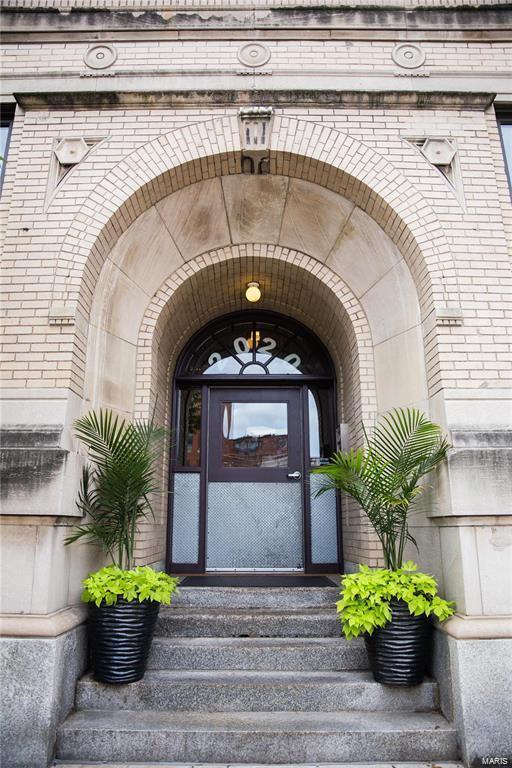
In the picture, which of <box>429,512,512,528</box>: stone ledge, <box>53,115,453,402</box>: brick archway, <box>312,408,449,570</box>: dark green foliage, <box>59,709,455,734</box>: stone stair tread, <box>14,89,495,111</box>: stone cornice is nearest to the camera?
<box>59,709,455,734</box>: stone stair tread

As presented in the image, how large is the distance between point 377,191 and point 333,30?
1.93 metres

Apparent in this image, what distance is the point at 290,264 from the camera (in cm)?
538

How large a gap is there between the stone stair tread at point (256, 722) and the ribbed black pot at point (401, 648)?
0.24m

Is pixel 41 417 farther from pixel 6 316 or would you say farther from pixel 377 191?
pixel 377 191

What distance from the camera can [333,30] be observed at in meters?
5.05

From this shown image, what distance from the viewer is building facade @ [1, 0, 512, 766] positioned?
3.60 meters

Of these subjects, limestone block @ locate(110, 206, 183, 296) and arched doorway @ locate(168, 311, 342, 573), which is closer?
limestone block @ locate(110, 206, 183, 296)

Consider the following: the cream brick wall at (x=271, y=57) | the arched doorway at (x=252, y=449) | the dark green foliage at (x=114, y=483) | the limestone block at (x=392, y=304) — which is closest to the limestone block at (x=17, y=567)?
the dark green foliage at (x=114, y=483)

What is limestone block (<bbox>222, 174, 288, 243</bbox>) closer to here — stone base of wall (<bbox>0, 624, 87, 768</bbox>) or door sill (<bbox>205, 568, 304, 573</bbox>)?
door sill (<bbox>205, 568, 304, 573</bbox>)

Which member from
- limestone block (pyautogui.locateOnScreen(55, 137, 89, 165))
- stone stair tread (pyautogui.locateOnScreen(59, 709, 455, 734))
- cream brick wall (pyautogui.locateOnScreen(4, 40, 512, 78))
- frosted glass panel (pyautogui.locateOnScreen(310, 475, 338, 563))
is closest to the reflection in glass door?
frosted glass panel (pyautogui.locateOnScreen(310, 475, 338, 563))

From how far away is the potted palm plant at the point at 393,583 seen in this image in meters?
3.51

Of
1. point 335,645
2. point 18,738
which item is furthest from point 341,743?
point 18,738

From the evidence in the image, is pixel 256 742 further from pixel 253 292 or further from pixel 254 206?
pixel 254 206

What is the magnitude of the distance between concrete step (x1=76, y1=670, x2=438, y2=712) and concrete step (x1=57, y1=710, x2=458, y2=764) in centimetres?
23
